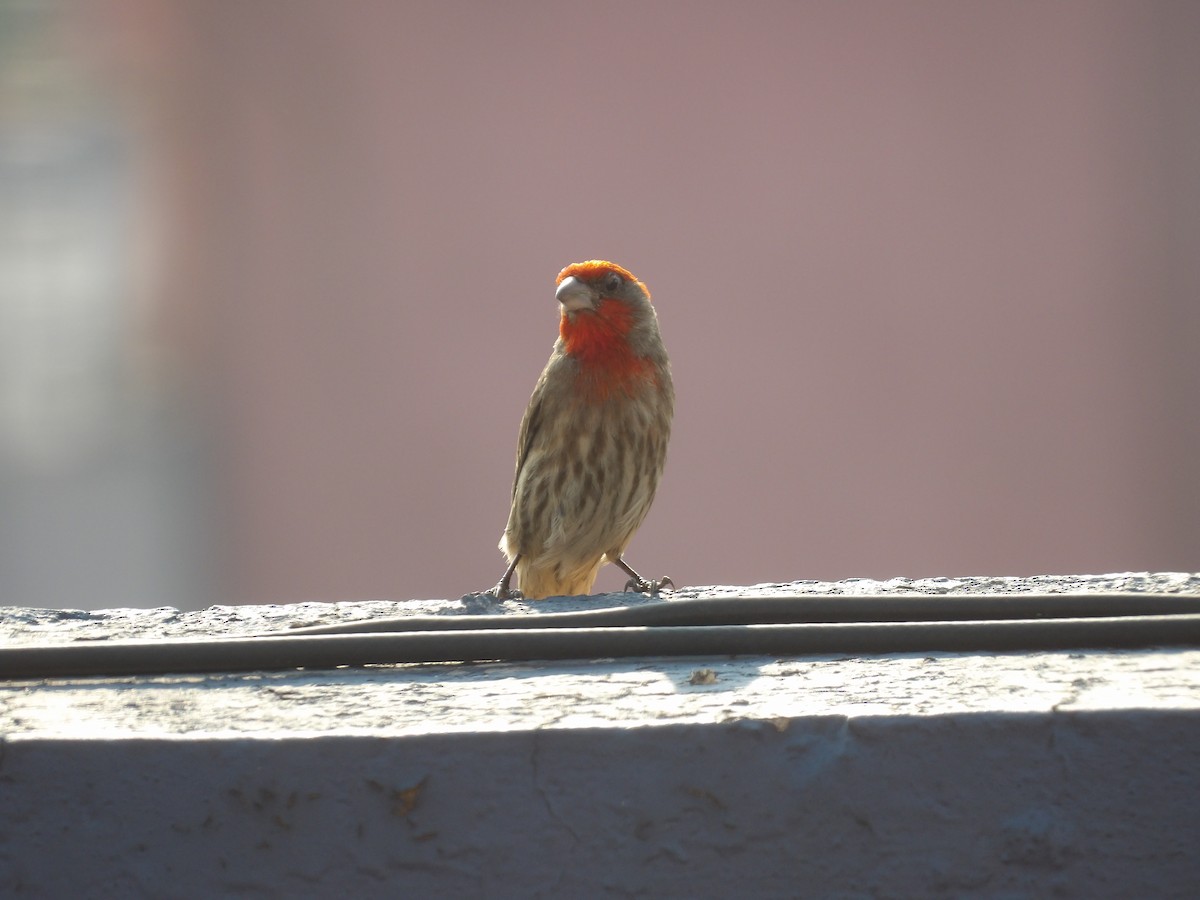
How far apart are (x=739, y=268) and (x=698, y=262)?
26 centimetres

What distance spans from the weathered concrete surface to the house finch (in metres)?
2.39

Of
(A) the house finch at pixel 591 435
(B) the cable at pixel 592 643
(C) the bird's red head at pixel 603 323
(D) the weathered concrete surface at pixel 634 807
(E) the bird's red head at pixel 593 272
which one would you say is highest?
(E) the bird's red head at pixel 593 272

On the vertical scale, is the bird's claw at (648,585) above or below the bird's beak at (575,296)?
below

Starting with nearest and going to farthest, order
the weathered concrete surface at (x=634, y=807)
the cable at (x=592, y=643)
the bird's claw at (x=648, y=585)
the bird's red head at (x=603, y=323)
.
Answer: the weathered concrete surface at (x=634, y=807), the cable at (x=592, y=643), the bird's claw at (x=648, y=585), the bird's red head at (x=603, y=323)

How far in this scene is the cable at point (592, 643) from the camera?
1.68 meters

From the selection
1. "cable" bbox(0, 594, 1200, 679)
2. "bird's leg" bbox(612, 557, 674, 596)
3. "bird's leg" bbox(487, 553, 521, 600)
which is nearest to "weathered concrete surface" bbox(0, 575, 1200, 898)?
"cable" bbox(0, 594, 1200, 679)

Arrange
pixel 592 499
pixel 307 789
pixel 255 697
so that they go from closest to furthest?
1. pixel 307 789
2. pixel 255 697
3. pixel 592 499

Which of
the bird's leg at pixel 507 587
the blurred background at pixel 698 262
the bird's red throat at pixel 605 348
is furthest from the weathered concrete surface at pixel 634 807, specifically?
the blurred background at pixel 698 262

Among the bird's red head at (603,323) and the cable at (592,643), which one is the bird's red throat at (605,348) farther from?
the cable at (592,643)

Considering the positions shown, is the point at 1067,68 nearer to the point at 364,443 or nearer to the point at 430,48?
the point at 430,48

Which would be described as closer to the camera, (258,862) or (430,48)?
(258,862)

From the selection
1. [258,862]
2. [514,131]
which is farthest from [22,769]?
[514,131]

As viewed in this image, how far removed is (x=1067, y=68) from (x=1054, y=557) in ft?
10.4

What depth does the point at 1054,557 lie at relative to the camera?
9.39 meters
